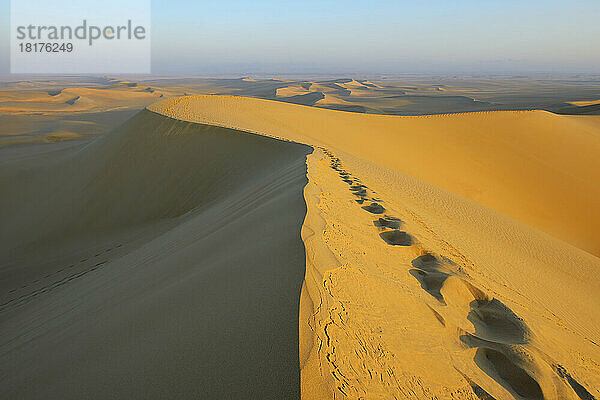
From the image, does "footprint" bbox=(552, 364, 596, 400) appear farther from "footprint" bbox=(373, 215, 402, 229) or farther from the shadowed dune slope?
"footprint" bbox=(373, 215, 402, 229)

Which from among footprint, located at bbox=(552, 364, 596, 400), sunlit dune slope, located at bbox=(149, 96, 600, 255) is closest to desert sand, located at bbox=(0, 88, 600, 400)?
footprint, located at bbox=(552, 364, 596, 400)

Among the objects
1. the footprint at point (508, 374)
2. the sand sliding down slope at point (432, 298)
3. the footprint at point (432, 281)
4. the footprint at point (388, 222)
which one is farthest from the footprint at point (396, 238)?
the footprint at point (508, 374)

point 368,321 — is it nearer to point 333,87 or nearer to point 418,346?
point 418,346

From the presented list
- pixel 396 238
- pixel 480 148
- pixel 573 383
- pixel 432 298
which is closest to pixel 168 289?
pixel 432 298

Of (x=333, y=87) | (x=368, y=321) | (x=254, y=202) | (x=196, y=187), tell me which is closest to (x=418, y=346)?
(x=368, y=321)

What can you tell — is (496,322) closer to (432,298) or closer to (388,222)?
(432,298)

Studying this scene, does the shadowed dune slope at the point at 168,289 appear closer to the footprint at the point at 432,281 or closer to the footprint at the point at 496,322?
the footprint at the point at 432,281
